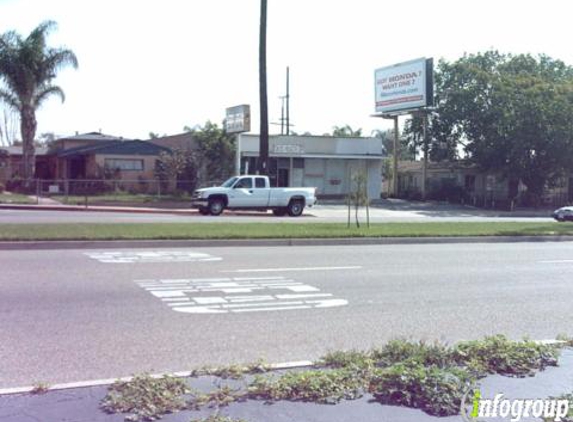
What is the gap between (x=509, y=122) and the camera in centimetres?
4834

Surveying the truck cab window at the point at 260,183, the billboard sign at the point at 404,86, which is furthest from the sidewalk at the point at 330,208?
the billboard sign at the point at 404,86

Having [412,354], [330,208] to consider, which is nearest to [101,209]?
[330,208]

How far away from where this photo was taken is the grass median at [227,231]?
16.2 m

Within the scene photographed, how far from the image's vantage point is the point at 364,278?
1166 centimetres

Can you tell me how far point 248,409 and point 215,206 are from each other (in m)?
26.1

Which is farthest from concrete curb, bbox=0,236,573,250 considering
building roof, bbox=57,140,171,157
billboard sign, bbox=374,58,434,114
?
billboard sign, bbox=374,58,434,114

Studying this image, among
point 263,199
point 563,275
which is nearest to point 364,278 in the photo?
point 563,275

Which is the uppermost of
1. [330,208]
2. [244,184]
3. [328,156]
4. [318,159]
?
[328,156]

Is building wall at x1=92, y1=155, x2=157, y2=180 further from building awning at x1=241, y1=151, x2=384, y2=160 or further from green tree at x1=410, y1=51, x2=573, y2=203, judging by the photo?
green tree at x1=410, y1=51, x2=573, y2=203

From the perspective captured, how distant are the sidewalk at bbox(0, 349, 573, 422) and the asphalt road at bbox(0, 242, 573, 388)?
0.80 meters

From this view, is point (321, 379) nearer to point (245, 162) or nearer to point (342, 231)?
point (342, 231)

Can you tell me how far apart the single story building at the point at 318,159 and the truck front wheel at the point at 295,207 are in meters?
12.7

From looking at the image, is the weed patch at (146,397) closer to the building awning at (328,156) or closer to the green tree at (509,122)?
the building awning at (328,156)

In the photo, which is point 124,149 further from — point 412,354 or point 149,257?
point 412,354
